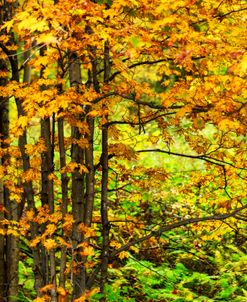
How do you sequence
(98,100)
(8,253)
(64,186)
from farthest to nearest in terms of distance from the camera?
1. (8,253)
2. (64,186)
3. (98,100)

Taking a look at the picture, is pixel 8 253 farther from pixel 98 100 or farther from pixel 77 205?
pixel 98 100

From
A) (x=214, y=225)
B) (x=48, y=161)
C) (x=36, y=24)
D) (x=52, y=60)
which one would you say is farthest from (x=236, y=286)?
(x=36, y=24)

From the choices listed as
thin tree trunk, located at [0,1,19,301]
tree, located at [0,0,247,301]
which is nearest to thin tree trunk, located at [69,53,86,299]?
tree, located at [0,0,247,301]

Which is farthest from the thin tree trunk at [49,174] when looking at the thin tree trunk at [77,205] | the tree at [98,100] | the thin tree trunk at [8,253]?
the thin tree trunk at [8,253]

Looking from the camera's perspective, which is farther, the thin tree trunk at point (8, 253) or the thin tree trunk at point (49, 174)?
the thin tree trunk at point (8, 253)

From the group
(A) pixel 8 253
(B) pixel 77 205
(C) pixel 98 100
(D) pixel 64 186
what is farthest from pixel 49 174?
(A) pixel 8 253

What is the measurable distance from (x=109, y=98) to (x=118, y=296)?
8.50 ft

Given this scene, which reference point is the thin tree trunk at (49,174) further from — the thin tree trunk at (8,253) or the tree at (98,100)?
the thin tree trunk at (8,253)

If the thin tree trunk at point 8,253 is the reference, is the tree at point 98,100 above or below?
above

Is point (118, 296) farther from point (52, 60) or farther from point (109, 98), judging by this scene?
point (52, 60)

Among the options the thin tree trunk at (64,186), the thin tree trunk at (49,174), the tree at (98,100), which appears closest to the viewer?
the tree at (98,100)

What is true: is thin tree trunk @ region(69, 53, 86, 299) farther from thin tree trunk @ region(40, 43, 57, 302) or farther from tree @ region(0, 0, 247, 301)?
thin tree trunk @ region(40, 43, 57, 302)

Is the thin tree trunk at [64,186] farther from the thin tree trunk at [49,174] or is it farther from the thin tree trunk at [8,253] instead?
the thin tree trunk at [8,253]

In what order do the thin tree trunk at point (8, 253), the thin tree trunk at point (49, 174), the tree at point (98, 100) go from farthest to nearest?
the thin tree trunk at point (8, 253) → the thin tree trunk at point (49, 174) → the tree at point (98, 100)
